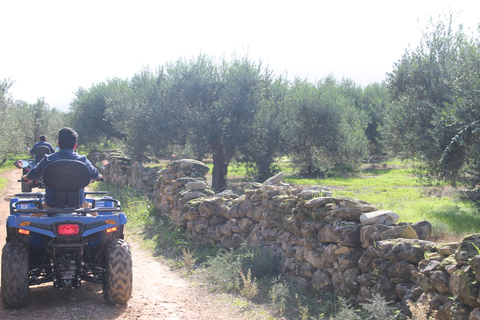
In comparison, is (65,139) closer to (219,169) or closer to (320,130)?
(219,169)

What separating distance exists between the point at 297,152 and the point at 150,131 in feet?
23.2

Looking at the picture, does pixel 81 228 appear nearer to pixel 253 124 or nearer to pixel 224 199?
pixel 224 199

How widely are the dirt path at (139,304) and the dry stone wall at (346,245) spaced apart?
1258 mm

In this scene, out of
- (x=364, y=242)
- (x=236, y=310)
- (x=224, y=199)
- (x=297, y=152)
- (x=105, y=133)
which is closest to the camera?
(x=364, y=242)

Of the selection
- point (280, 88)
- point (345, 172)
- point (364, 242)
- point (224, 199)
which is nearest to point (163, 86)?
point (280, 88)

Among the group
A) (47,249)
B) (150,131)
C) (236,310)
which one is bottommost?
(236,310)

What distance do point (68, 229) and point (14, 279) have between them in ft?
2.69

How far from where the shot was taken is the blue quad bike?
4945mm

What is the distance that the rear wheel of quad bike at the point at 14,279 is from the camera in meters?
4.87

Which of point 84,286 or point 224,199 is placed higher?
point 224,199

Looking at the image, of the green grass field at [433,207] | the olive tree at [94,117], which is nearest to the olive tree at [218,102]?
the green grass field at [433,207]

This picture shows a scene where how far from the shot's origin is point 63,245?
16.3 feet

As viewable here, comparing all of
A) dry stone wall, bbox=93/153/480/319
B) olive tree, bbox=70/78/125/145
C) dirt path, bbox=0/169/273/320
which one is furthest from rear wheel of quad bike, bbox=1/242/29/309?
olive tree, bbox=70/78/125/145

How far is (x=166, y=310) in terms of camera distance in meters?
5.65
